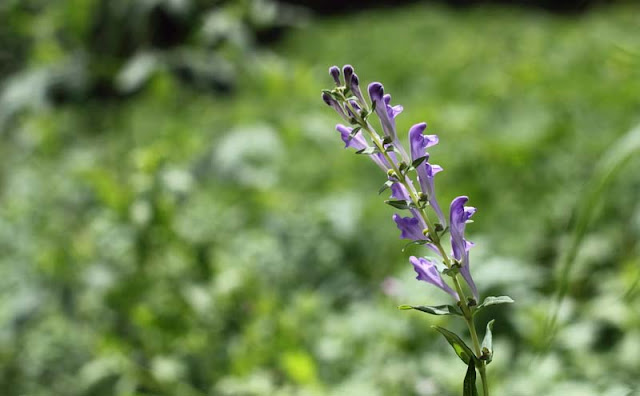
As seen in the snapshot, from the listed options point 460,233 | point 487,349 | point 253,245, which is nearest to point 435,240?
point 460,233

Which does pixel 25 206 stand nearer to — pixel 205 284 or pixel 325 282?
pixel 205 284

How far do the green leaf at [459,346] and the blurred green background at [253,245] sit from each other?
0.34 m

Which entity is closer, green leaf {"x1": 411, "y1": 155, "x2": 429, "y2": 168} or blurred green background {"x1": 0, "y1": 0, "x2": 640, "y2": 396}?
green leaf {"x1": 411, "y1": 155, "x2": 429, "y2": 168}

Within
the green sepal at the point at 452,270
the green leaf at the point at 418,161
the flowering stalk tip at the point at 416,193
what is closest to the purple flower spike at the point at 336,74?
the flowering stalk tip at the point at 416,193

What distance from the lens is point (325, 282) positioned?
6.80ft

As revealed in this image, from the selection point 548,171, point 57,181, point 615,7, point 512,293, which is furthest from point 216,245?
point 615,7

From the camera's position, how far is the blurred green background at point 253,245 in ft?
4.99

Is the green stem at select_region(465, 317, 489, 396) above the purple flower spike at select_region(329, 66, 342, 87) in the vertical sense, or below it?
below

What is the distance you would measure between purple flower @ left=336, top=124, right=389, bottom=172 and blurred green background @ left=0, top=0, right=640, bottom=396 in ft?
1.50

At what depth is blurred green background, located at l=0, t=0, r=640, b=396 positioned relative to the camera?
152 centimetres

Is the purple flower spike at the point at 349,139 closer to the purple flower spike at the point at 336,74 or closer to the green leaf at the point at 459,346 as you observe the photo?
the purple flower spike at the point at 336,74

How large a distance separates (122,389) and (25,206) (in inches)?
57.2

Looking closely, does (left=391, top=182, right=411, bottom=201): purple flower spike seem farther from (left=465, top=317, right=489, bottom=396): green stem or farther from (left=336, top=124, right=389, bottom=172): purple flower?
(left=465, top=317, right=489, bottom=396): green stem

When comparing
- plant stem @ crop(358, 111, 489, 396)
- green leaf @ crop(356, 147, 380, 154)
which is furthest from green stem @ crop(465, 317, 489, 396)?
green leaf @ crop(356, 147, 380, 154)
